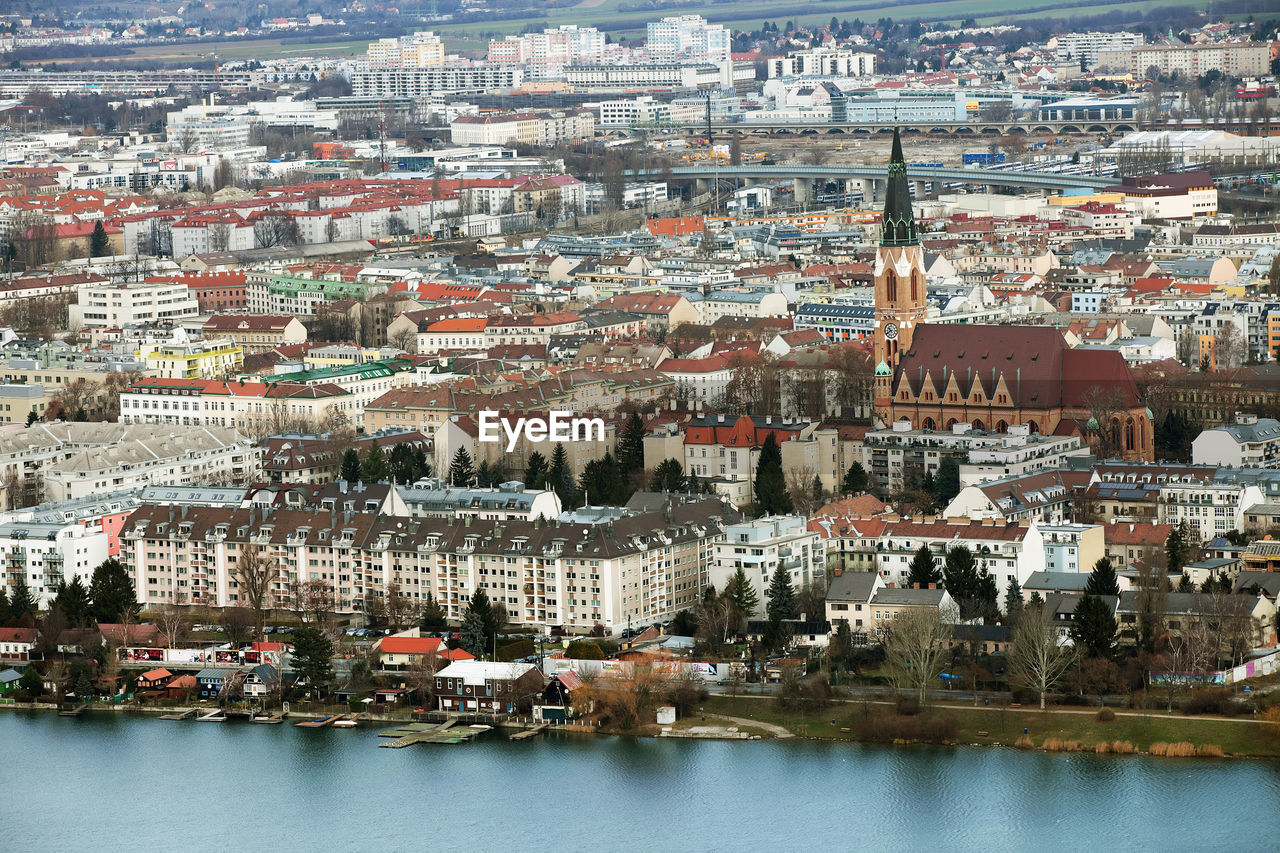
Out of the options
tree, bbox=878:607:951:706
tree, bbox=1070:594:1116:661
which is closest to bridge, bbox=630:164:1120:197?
tree, bbox=878:607:951:706

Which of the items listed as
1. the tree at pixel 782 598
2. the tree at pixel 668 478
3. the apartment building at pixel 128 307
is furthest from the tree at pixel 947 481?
the apartment building at pixel 128 307

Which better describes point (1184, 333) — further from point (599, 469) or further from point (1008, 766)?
point (1008, 766)

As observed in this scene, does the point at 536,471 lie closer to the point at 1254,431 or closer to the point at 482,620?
the point at 482,620

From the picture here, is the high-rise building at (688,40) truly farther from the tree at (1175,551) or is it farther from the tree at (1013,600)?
the tree at (1013,600)

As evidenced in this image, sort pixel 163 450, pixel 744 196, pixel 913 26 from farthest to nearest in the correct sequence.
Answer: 1. pixel 913 26
2. pixel 744 196
3. pixel 163 450

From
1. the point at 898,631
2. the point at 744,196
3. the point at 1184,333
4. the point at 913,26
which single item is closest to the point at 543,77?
the point at 913,26
